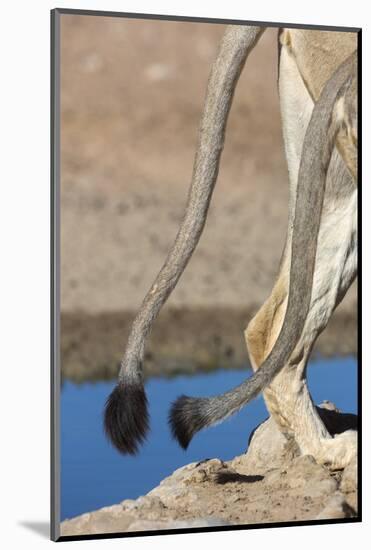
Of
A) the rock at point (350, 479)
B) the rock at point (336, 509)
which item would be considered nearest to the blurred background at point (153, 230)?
the rock at point (350, 479)

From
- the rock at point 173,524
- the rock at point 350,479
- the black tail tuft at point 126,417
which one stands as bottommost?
the rock at point 173,524

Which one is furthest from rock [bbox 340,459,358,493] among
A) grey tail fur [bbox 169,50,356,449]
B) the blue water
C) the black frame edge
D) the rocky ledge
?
the black frame edge

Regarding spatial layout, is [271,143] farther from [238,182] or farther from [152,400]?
Result: [152,400]

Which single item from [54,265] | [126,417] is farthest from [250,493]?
[54,265]

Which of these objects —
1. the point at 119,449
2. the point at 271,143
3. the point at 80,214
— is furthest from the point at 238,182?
the point at 119,449

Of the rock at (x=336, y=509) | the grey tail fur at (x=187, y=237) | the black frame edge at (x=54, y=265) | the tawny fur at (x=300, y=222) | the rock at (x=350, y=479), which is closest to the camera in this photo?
the black frame edge at (x=54, y=265)

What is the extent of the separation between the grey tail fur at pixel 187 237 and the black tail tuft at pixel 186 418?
126mm

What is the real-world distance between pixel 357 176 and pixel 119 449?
1.69m

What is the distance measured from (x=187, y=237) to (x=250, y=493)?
1.18 m

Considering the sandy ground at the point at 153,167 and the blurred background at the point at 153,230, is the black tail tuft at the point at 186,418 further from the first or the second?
the sandy ground at the point at 153,167

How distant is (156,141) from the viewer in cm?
733

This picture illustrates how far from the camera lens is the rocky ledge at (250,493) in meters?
7.30

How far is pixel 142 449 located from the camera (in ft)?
24.0

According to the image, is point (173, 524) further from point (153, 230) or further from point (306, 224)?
point (306, 224)
